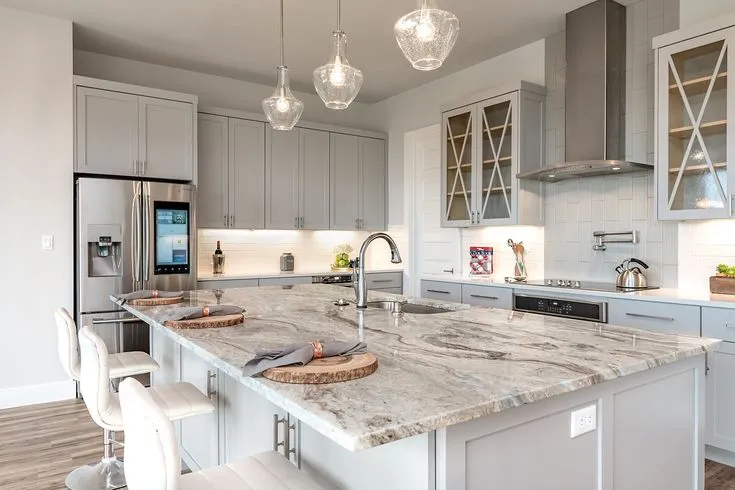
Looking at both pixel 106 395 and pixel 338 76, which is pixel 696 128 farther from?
pixel 106 395

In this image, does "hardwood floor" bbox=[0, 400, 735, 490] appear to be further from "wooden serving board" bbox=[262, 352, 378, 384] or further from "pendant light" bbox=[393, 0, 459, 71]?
"pendant light" bbox=[393, 0, 459, 71]

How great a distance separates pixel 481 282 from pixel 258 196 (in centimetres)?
244

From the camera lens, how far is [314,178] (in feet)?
18.3

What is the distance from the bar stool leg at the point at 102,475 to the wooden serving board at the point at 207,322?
Result: 1.12 metres

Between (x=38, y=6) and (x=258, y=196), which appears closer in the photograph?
(x=38, y=6)

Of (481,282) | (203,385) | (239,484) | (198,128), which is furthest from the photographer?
(198,128)

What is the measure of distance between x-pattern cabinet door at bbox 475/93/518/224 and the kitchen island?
220 centimetres

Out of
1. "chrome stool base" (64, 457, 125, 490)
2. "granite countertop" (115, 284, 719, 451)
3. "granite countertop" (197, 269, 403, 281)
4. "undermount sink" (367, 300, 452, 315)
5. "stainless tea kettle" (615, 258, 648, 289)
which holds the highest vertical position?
"stainless tea kettle" (615, 258, 648, 289)

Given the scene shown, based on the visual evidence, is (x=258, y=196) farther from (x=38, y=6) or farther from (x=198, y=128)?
(x=38, y=6)

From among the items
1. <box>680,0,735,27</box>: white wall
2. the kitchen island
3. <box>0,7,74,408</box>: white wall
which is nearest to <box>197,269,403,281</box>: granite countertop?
<box>0,7,74,408</box>: white wall

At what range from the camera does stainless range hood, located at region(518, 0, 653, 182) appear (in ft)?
12.0

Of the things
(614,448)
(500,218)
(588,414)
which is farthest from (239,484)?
(500,218)

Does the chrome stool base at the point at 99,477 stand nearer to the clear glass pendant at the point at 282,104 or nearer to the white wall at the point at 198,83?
the clear glass pendant at the point at 282,104

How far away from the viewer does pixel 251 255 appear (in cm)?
550
